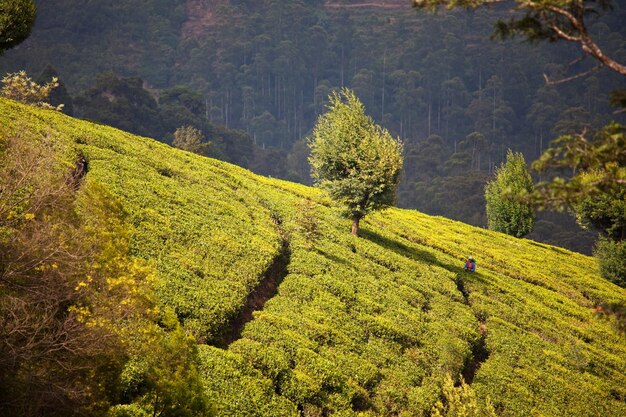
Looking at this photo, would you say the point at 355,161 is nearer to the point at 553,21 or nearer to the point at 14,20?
the point at 14,20

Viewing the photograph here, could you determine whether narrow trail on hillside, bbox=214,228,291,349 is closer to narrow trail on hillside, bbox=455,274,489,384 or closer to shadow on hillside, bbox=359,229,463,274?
shadow on hillside, bbox=359,229,463,274

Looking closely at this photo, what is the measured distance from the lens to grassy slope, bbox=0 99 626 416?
74.3 feet

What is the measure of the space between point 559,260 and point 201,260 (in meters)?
48.3

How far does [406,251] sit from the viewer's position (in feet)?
144

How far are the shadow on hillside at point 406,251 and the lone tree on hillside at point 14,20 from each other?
29.7 metres

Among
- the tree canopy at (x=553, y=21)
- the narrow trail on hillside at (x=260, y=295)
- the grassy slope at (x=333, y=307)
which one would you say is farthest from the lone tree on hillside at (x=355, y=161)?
the tree canopy at (x=553, y=21)

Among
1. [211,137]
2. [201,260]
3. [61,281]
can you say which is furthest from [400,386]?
[211,137]

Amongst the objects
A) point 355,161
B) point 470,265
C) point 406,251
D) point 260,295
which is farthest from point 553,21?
point 470,265

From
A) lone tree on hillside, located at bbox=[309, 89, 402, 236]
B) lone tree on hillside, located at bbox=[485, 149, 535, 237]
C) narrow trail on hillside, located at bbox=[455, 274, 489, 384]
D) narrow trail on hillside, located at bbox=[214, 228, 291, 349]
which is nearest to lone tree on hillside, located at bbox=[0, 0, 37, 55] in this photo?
lone tree on hillside, located at bbox=[309, 89, 402, 236]

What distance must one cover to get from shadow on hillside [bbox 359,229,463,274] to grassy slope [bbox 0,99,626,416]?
0.86 feet

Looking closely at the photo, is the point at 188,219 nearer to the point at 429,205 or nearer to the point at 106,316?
the point at 106,316

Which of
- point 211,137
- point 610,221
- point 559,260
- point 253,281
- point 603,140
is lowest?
point 211,137

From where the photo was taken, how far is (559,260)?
201 ft

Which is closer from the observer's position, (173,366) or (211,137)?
(173,366)
